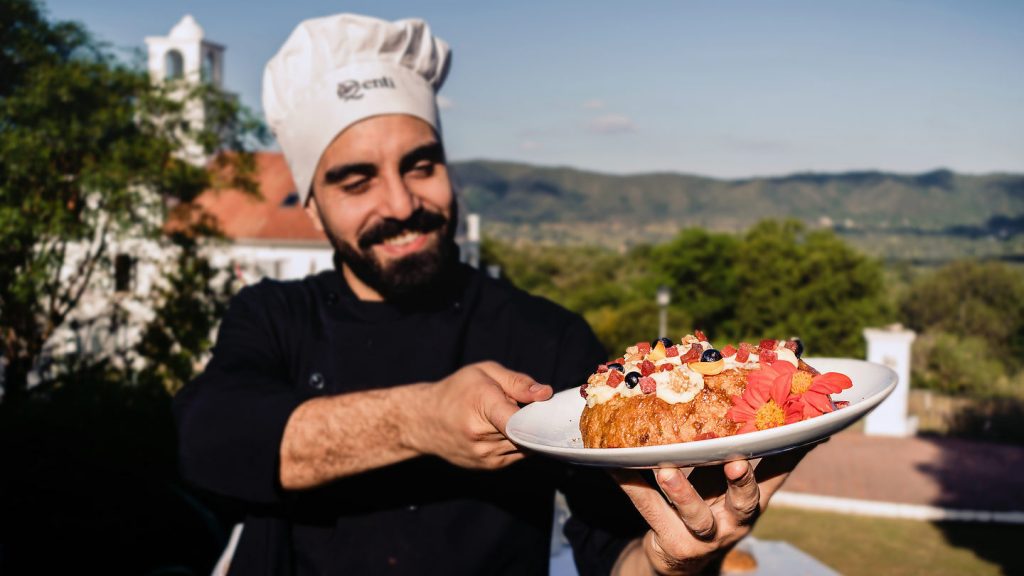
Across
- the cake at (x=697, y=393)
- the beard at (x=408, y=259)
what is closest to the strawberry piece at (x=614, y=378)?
the cake at (x=697, y=393)

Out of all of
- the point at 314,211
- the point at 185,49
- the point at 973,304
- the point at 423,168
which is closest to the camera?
the point at 423,168

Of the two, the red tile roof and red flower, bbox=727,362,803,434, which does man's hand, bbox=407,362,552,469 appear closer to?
red flower, bbox=727,362,803,434

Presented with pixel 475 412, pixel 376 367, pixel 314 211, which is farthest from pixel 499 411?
pixel 314 211

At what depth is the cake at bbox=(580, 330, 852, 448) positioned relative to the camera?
1.79 m

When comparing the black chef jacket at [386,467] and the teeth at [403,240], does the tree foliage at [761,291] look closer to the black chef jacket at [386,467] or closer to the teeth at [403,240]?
the black chef jacket at [386,467]

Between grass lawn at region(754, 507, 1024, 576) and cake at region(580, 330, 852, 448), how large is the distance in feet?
43.0

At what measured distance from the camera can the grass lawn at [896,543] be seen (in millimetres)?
13883

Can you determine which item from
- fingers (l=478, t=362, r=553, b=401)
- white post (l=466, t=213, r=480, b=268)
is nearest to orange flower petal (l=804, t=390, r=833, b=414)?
fingers (l=478, t=362, r=553, b=401)

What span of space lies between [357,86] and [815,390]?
6.14 feet

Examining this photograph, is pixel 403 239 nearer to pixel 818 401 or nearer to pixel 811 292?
pixel 818 401

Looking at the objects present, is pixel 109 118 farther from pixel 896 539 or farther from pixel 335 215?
pixel 896 539

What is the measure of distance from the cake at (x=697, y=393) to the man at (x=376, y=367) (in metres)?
0.26

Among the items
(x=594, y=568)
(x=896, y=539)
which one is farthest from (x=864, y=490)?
(x=594, y=568)

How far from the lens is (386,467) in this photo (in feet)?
9.12
